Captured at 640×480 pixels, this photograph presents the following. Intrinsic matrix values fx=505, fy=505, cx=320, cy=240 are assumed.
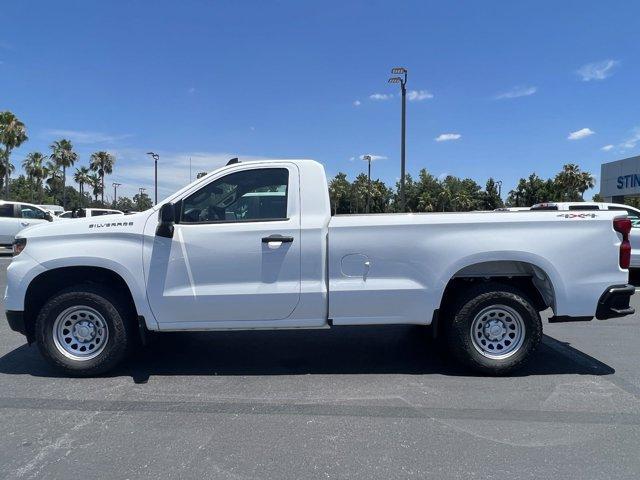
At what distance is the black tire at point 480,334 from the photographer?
5004 millimetres

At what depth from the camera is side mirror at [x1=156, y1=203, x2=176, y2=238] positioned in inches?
185

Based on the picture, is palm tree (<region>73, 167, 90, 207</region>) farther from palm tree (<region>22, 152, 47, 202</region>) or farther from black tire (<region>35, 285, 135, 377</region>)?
black tire (<region>35, 285, 135, 377</region>)

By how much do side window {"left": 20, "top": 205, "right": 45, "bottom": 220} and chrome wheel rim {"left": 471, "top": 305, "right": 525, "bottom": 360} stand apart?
61.3 ft

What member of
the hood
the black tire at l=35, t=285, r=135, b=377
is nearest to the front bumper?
the hood

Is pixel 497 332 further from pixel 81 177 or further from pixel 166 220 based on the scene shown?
pixel 81 177

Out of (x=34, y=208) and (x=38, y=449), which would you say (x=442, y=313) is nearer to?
(x=38, y=449)

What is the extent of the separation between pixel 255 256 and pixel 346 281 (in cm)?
91

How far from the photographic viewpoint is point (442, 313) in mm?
5250

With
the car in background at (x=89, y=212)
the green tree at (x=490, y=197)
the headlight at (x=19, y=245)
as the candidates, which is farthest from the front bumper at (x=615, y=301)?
the green tree at (x=490, y=197)

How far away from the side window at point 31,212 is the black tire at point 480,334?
18.5 meters

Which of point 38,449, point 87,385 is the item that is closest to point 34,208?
point 87,385

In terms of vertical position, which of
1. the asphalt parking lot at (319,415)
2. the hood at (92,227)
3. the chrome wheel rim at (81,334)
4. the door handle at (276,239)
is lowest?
the asphalt parking lot at (319,415)

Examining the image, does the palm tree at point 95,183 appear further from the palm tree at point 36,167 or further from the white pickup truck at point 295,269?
the white pickup truck at point 295,269

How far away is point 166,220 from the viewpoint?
473 centimetres
